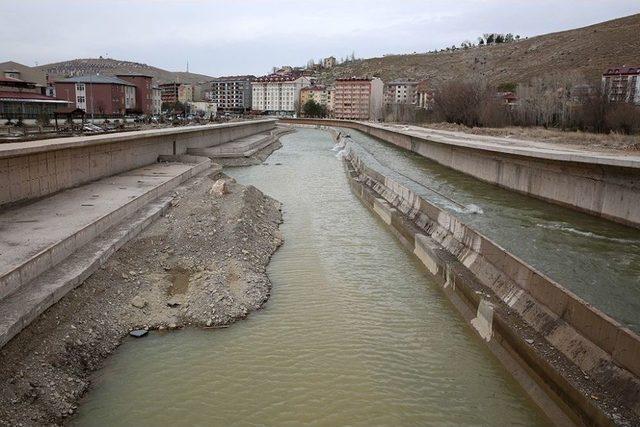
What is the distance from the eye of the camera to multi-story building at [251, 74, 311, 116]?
19138 cm

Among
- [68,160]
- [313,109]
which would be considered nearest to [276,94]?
[313,109]

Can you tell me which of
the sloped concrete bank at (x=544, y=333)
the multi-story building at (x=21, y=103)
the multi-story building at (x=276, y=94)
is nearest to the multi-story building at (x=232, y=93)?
the multi-story building at (x=276, y=94)

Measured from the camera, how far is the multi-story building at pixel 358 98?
158750 mm

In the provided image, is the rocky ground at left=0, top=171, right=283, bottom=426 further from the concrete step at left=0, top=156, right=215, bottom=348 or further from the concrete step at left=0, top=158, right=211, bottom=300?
the concrete step at left=0, top=158, right=211, bottom=300

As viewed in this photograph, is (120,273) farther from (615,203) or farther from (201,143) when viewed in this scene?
(201,143)

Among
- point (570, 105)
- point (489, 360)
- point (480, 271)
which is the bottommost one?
point (489, 360)

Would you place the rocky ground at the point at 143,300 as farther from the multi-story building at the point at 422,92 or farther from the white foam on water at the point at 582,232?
the multi-story building at the point at 422,92

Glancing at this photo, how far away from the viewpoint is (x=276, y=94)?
192875 millimetres

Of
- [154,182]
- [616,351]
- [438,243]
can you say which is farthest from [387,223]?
[616,351]

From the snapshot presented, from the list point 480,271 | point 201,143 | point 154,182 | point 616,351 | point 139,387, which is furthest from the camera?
point 201,143

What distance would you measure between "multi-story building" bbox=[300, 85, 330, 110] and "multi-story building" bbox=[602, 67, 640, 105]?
107m

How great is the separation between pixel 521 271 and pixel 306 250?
7458 mm

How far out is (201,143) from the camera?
4431cm

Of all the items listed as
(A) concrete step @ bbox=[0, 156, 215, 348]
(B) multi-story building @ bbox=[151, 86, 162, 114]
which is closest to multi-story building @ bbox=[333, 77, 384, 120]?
(B) multi-story building @ bbox=[151, 86, 162, 114]
